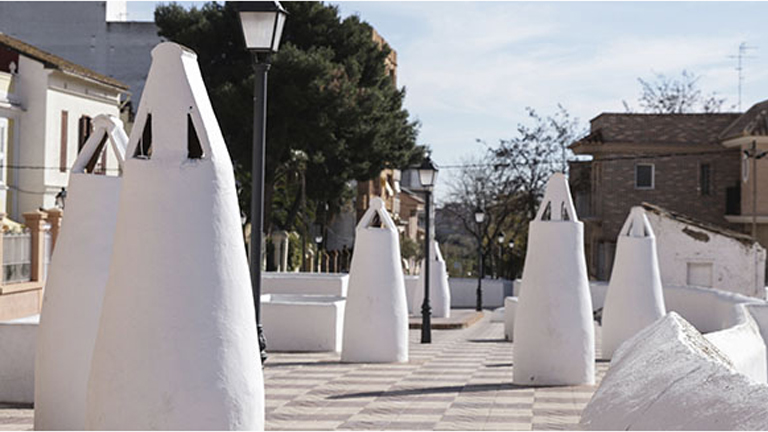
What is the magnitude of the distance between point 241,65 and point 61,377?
97.4ft

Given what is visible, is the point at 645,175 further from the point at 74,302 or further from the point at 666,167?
the point at 74,302

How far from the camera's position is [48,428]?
9.94 m

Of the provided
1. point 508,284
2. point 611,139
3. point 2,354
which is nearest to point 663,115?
point 611,139

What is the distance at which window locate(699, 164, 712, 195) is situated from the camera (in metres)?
49.2

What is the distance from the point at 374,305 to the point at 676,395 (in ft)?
44.5

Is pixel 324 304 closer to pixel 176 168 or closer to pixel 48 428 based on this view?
pixel 48 428

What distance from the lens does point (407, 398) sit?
1355 centimetres

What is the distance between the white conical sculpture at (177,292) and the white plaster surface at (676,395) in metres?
2.09

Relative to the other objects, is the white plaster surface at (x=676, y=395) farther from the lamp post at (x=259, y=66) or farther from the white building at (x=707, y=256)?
the white building at (x=707, y=256)

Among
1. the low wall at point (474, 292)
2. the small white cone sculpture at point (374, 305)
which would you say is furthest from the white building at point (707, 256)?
the small white cone sculpture at point (374, 305)

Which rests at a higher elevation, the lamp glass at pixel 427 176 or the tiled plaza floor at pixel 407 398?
the lamp glass at pixel 427 176

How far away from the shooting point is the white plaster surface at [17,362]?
13.4 meters

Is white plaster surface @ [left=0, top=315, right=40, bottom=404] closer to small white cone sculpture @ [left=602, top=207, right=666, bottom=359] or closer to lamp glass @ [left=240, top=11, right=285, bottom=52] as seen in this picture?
lamp glass @ [left=240, top=11, right=285, bottom=52]

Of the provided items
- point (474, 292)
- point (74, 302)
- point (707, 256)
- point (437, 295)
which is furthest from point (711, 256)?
point (74, 302)
